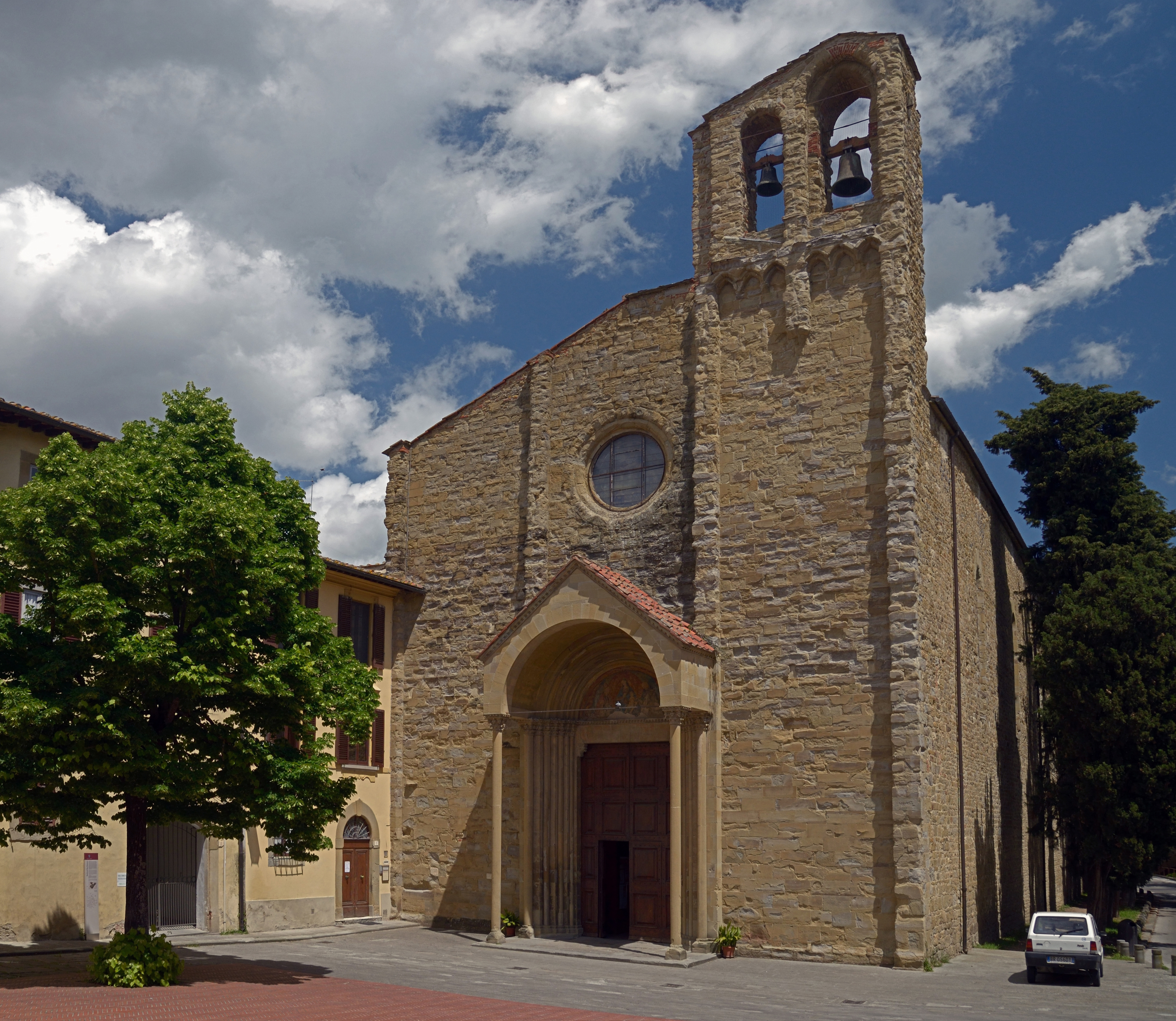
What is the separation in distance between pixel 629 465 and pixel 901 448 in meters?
6.24

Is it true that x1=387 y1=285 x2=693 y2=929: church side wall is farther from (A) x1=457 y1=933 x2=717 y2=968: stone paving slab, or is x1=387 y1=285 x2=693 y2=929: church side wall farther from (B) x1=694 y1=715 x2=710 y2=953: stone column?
(B) x1=694 y1=715 x2=710 y2=953: stone column

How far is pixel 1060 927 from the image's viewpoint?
18531 millimetres

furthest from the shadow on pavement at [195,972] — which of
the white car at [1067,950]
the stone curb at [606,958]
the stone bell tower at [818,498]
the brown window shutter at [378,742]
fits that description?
the white car at [1067,950]

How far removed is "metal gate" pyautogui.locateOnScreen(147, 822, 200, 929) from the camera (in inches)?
863

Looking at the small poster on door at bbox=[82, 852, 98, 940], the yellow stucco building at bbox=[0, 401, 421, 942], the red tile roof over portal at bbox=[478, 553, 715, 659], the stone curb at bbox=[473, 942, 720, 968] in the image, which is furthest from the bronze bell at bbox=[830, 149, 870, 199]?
the small poster on door at bbox=[82, 852, 98, 940]

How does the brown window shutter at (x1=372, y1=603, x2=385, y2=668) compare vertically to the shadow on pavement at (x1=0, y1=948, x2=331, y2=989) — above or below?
above

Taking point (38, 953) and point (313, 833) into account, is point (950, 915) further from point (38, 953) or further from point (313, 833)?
point (38, 953)

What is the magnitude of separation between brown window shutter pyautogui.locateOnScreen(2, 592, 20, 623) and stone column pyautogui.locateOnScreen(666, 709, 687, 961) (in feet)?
38.6

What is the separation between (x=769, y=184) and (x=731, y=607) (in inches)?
355

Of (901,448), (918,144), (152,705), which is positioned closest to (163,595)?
(152,705)

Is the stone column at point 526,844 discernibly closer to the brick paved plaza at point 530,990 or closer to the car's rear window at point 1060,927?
the brick paved plaza at point 530,990

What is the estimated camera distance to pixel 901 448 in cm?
2025

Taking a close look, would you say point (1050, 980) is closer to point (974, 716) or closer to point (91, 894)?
point (974, 716)

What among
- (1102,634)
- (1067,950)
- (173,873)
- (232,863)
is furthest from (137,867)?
(1102,634)
